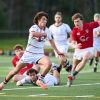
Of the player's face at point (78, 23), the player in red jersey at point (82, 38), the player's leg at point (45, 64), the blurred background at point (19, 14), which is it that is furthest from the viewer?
the blurred background at point (19, 14)

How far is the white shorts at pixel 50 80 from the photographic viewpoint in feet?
67.5

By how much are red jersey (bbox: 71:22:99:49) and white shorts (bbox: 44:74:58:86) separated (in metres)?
1.43

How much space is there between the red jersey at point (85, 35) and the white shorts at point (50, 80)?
56.4 inches

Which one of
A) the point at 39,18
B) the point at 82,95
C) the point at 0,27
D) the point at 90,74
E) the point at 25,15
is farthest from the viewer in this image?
the point at 25,15

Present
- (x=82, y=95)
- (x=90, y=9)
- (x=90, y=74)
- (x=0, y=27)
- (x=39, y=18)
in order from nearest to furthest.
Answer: (x=82, y=95) < (x=39, y=18) < (x=90, y=74) < (x=90, y=9) < (x=0, y=27)

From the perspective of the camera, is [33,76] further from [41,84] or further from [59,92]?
[59,92]

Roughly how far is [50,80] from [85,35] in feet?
6.40

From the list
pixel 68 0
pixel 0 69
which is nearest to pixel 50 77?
pixel 0 69

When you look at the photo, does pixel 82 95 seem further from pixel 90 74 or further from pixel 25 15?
pixel 25 15

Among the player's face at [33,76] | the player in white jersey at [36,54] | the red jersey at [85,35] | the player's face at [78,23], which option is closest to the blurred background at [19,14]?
the red jersey at [85,35]

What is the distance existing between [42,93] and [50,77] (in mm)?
2496

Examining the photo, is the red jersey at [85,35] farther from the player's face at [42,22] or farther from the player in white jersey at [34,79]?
the player's face at [42,22]

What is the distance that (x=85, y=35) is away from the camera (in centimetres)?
2184

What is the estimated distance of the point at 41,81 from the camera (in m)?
20.1
